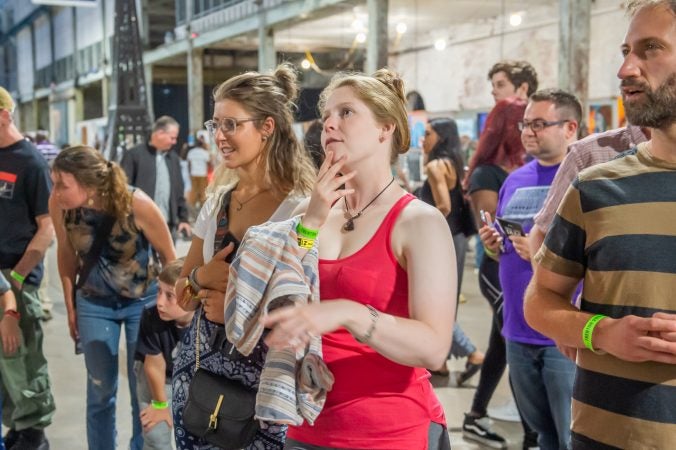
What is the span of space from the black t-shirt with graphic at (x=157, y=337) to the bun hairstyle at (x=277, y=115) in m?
1.12

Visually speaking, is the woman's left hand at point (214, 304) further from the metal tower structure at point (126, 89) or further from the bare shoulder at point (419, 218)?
the metal tower structure at point (126, 89)

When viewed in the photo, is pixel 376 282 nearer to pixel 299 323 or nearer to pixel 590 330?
pixel 299 323

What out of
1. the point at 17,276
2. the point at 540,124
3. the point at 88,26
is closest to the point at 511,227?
the point at 540,124

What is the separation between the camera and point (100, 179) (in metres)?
3.65

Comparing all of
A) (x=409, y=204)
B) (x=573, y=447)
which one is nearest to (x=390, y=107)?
(x=409, y=204)

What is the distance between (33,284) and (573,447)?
3.37 m

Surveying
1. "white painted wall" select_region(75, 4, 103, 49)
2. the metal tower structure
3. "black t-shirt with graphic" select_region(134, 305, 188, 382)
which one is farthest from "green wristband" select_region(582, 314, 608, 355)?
"white painted wall" select_region(75, 4, 103, 49)

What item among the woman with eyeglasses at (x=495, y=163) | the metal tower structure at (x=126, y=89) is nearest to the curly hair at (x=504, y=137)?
the woman with eyeglasses at (x=495, y=163)

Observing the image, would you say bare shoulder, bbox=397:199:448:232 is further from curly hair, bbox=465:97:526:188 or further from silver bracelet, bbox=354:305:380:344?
curly hair, bbox=465:97:526:188

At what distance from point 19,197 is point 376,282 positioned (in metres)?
3.12

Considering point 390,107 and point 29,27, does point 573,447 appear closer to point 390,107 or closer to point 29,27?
point 390,107

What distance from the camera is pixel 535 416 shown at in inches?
130

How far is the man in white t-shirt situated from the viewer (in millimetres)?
16844

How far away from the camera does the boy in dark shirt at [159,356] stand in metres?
3.34
